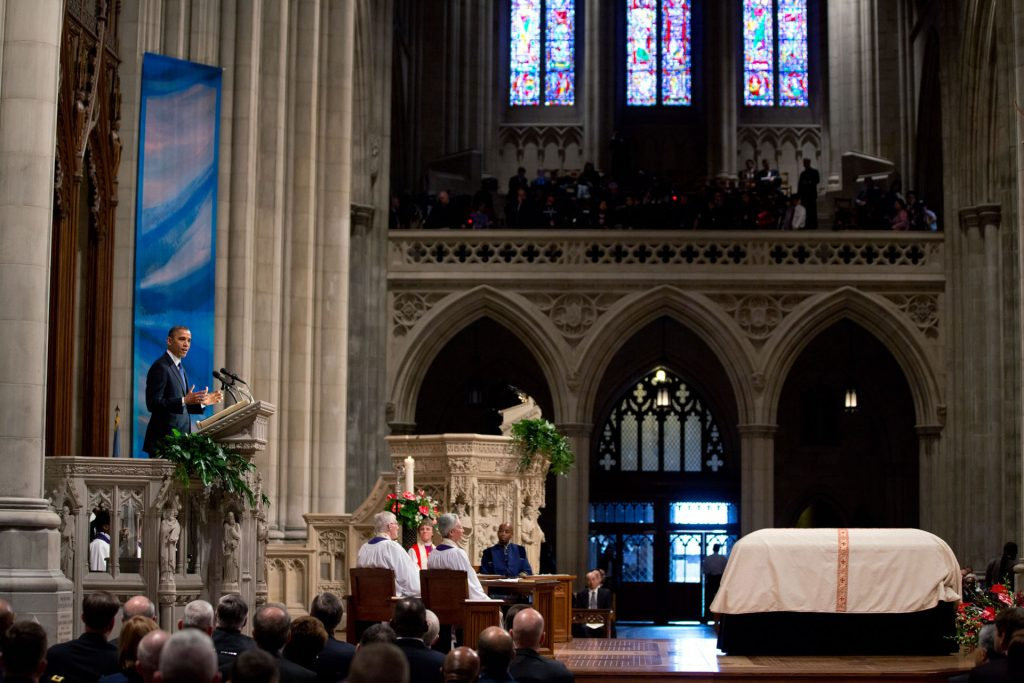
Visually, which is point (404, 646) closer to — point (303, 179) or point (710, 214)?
point (303, 179)

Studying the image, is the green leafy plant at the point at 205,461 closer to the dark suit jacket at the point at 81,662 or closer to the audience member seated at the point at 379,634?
the audience member seated at the point at 379,634

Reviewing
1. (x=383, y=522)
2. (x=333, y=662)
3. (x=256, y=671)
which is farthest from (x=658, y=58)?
(x=256, y=671)

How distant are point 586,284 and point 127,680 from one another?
19.5m

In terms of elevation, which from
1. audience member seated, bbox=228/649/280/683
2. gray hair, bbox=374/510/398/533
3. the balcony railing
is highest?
the balcony railing

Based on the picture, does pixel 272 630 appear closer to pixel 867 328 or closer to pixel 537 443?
pixel 537 443

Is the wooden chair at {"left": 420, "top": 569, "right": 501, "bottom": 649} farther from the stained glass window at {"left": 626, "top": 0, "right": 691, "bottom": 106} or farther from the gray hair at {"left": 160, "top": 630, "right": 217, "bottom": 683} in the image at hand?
the stained glass window at {"left": 626, "top": 0, "right": 691, "bottom": 106}

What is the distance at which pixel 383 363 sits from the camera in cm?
2389

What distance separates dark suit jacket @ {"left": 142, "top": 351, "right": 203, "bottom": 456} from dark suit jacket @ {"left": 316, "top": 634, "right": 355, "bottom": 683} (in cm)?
385

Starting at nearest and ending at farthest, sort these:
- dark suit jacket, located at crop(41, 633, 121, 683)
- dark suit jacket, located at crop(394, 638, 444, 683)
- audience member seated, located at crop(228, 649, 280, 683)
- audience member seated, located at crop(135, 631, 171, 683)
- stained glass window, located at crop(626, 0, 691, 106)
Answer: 1. audience member seated, located at crop(228, 649, 280, 683)
2. audience member seated, located at crop(135, 631, 171, 683)
3. dark suit jacket, located at crop(41, 633, 121, 683)
4. dark suit jacket, located at crop(394, 638, 444, 683)
5. stained glass window, located at crop(626, 0, 691, 106)

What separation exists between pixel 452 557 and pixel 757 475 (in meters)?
13.9

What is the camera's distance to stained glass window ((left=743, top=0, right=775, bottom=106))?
100 ft

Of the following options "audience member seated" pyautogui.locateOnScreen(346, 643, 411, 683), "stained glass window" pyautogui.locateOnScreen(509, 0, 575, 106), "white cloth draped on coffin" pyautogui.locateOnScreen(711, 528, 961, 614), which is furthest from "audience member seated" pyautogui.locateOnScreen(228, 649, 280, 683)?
"stained glass window" pyautogui.locateOnScreen(509, 0, 575, 106)

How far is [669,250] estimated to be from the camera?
80.9ft

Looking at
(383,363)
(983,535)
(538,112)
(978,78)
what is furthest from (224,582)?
(538,112)
